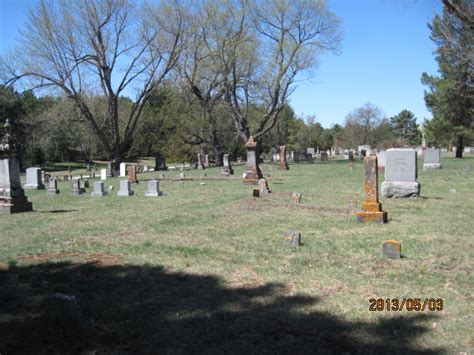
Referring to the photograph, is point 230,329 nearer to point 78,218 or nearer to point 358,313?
point 358,313

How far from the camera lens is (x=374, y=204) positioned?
10.1 meters

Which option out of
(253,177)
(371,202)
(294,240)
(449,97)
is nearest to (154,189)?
(253,177)

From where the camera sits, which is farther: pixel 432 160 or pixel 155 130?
pixel 155 130

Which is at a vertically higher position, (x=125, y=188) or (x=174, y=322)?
(x=125, y=188)

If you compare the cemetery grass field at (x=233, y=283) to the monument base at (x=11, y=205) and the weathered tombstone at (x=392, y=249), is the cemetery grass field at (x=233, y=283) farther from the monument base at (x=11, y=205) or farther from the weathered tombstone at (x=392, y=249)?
the monument base at (x=11, y=205)

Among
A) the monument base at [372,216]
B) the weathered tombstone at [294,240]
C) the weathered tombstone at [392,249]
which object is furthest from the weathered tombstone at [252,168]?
the weathered tombstone at [392,249]

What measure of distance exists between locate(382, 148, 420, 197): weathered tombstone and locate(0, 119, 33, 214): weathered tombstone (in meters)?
10.8

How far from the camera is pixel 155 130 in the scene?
2110 inches

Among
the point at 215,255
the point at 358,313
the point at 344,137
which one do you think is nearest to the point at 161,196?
the point at 215,255

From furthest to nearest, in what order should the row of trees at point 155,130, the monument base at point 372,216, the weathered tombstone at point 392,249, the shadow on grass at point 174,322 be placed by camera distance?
the row of trees at point 155,130 < the monument base at point 372,216 < the weathered tombstone at point 392,249 < the shadow on grass at point 174,322
